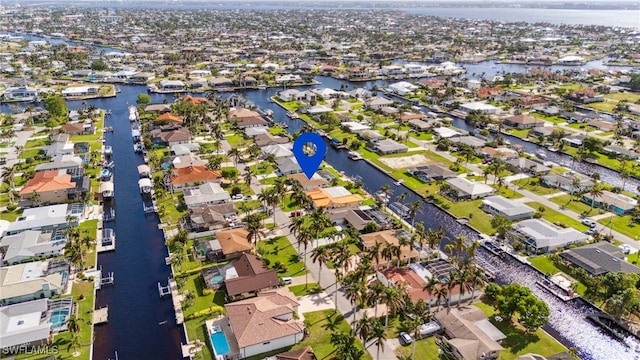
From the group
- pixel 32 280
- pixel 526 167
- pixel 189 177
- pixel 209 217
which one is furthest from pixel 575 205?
pixel 32 280

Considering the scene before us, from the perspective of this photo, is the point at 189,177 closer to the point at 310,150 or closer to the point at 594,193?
the point at 310,150

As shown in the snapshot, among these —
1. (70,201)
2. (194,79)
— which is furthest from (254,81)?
(70,201)

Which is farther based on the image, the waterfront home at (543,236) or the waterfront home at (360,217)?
the waterfront home at (360,217)

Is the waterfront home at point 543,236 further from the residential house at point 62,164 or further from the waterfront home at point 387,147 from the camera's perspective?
the residential house at point 62,164

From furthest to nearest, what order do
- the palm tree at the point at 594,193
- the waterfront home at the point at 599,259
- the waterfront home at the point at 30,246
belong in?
the palm tree at the point at 594,193 → the waterfront home at the point at 30,246 → the waterfront home at the point at 599,259

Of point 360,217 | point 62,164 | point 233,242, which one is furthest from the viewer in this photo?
point 62,164

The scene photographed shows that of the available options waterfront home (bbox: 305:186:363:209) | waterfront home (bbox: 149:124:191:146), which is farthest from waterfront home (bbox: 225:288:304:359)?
waterfront home (bbox: 149:124:191:146)

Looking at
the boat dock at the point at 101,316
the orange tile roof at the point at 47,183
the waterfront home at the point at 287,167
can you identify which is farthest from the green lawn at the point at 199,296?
the waterfront home at the point at 287,167
